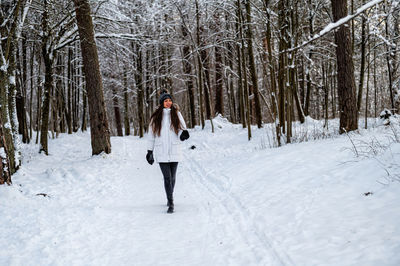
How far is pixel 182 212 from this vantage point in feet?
16.5

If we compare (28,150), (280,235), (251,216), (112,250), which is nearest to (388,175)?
(280,235)

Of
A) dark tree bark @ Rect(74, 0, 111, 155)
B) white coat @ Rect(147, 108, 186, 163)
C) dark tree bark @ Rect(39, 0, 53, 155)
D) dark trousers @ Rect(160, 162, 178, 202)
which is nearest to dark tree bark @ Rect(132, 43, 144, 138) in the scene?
dark tree bark @ Rect(39, 0, 53, 155)

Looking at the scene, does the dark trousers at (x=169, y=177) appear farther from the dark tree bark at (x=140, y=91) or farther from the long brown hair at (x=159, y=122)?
the dark tree bark at (x=140, y=91)

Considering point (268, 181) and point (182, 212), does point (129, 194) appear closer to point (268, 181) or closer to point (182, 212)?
point (182, 212)

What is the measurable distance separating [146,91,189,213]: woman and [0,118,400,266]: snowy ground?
748mm

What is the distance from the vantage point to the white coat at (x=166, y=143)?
5.19 meters

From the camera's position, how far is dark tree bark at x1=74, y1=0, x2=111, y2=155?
10062mm

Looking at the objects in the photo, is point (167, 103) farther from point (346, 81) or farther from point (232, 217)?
point (346, 81)

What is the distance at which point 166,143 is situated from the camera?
5230mm

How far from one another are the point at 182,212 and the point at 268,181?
1.89 m

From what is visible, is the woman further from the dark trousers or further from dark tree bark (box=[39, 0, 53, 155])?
dark tree bark (box=[39, 0, 53, 155])

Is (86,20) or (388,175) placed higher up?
(86,20)

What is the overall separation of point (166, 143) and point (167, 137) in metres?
0.13

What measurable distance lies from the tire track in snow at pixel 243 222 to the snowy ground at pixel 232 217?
0.05ft
